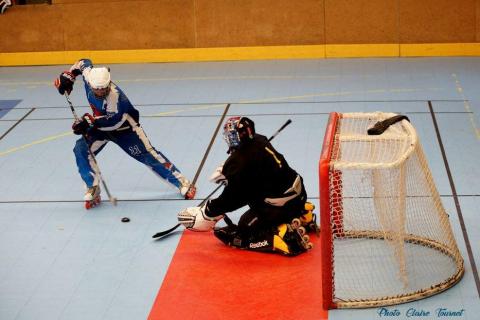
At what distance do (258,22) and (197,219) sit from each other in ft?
28.2

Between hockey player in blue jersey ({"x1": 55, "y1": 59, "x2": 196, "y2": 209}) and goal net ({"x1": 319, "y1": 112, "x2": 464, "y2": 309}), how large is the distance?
7.49ft

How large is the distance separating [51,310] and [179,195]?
276cm

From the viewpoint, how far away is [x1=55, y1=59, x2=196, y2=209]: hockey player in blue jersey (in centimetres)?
953

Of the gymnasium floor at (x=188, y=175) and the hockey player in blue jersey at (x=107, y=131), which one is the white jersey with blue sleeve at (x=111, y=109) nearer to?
the hockey player in blue jersey at (x=107, y=131)

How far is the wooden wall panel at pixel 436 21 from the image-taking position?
15.9 m

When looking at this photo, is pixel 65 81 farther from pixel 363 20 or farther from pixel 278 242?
pixel 363 20

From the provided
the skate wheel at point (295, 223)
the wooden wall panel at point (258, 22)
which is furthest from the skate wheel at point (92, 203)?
the wooden wall panel at point (258, 22)

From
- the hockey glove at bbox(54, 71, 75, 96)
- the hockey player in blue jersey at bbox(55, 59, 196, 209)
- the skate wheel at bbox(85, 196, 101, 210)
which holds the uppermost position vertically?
the hockey glove at bbox(54, 71, 75, 96)

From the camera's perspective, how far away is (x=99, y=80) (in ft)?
30.5

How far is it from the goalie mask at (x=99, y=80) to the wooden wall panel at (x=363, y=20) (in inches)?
306

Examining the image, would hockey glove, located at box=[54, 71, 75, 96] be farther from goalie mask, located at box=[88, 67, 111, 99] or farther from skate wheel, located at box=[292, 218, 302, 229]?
skate wheel, located at box=[292, 218, 302, 229]

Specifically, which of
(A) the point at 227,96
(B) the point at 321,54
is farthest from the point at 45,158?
(B) the point at 321,54

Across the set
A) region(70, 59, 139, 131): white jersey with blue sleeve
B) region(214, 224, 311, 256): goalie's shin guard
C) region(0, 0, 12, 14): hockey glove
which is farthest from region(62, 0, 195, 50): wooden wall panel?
region(214, 224, 311, 256): goalie's shin guard

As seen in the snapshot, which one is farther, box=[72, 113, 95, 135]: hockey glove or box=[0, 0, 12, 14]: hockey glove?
box=[0, 0, 12, 14]: hockey glove
